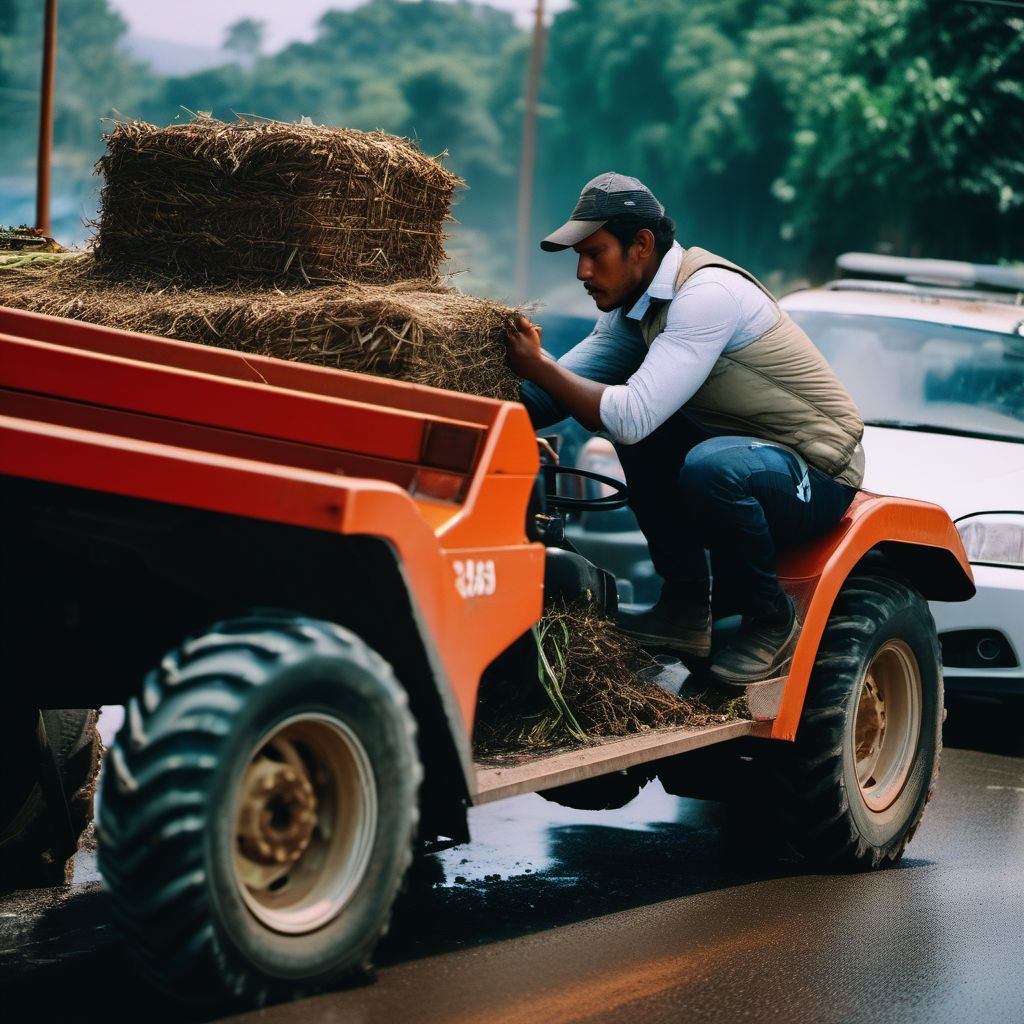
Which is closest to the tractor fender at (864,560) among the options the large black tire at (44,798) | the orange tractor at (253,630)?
the orange tractor at (253,630)

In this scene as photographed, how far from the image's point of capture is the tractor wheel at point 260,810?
379 cm

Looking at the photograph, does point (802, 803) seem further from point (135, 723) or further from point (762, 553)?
point (135, 723)

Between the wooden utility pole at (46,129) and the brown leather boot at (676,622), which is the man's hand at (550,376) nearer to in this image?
the brown leather boot at (676,622)

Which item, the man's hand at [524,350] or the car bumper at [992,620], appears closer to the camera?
the man's hand at [524,350]

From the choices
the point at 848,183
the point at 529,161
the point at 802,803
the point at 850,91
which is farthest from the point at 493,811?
the point at 529,161

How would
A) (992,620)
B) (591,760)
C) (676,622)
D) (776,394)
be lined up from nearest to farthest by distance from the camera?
(591,760) < (776,394) < (676,622) < (992,620)

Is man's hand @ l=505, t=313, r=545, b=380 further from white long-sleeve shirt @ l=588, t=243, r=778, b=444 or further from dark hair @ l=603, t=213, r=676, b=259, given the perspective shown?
dark hair @ l=603, t=213, r=676, b=259

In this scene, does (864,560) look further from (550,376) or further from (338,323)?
(338,323)

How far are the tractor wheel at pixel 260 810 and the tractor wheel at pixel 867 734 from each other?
2.17 metres

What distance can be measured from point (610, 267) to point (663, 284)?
0.18 metres

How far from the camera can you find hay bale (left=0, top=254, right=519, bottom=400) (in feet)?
16.9

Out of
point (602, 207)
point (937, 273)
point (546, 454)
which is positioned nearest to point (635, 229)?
point (602, 207)

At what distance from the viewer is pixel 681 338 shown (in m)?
5.71

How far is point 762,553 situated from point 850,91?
102ft
